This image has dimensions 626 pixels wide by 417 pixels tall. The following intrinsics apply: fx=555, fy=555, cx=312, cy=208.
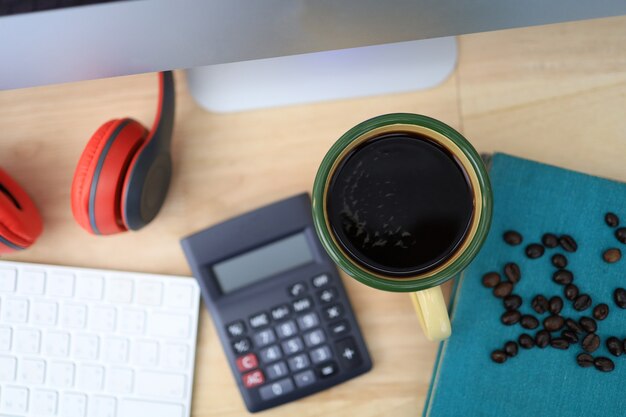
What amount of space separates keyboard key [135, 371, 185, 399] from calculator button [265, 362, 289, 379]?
7 centimetres

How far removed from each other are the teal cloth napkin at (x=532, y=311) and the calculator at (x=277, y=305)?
3.0 inches

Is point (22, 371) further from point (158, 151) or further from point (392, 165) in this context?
point (392, 165)

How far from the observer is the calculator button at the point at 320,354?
0.43 m

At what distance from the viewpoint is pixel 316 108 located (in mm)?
457

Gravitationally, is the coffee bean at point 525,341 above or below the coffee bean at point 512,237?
below

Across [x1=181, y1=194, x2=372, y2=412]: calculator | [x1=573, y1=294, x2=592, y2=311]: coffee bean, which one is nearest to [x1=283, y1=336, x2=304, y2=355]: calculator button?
[x1=181, y1=194, x2=372, y2=412]: calculator

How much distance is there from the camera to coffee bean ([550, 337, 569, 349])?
0.41 metres

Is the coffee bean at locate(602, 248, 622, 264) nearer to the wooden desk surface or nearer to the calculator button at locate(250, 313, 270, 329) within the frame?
the wooden desk surface

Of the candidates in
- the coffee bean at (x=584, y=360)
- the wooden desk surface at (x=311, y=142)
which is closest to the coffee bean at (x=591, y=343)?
the coffee bean at (x=584, y=360)

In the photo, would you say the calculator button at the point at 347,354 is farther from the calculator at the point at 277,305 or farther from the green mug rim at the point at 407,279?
the green mug rim at the point at 407,279

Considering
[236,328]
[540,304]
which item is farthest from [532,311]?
[236,328]

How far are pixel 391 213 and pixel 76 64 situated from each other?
0.20 m

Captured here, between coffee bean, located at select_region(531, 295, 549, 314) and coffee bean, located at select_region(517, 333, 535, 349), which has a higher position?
coffee bean, located at select_region(531, 295, 549, 314)

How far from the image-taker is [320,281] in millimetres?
436
